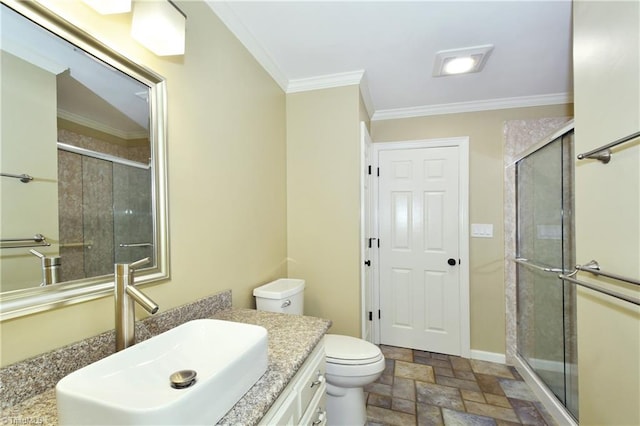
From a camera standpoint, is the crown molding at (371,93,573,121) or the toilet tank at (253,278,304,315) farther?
the crown molding at (371,93,573,121)

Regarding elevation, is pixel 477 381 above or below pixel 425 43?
below

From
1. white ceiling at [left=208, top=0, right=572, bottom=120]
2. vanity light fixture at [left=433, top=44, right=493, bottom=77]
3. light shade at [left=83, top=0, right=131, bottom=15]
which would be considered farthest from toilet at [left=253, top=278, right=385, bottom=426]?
vanity light fixture at [left=433, top=44, right=493, bottom=77]

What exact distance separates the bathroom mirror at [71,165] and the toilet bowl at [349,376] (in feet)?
3.56

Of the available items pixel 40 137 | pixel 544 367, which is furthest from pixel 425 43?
pixel 544 367

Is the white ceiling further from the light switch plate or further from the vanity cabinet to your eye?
the vanity cabinet

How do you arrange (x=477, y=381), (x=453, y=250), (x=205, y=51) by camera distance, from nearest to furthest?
(x=205, y=51) → (x=477, y=381) → (x=453, y=250)

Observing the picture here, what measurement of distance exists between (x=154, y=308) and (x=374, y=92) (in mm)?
2321

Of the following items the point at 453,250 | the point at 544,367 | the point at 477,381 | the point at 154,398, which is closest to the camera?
the point at 154,398

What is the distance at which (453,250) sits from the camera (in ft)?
8.79

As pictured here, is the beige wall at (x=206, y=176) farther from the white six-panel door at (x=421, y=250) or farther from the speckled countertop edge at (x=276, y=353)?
the white six-panel door at (x=421, y=250)

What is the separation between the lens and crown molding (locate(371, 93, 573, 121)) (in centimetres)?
252

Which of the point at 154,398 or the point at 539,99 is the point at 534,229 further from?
the point at 154,398

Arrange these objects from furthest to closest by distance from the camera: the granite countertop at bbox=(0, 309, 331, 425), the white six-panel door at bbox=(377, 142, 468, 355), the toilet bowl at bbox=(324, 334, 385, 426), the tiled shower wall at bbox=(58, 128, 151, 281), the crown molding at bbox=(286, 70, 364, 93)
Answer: the white six-panel door at bbox=(377, 142, 468, 355)
the crown molding at bbox=(286, 70, 364, 93)
the toilet bowl at bbox=(324, 334, 385, 426)
the tiled shower wall at bbox=(58, 128, 151, 281)
the granite countertop at bbox=(0, 309, 331, 425)

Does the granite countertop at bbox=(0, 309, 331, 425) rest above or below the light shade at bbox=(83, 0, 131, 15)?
below
